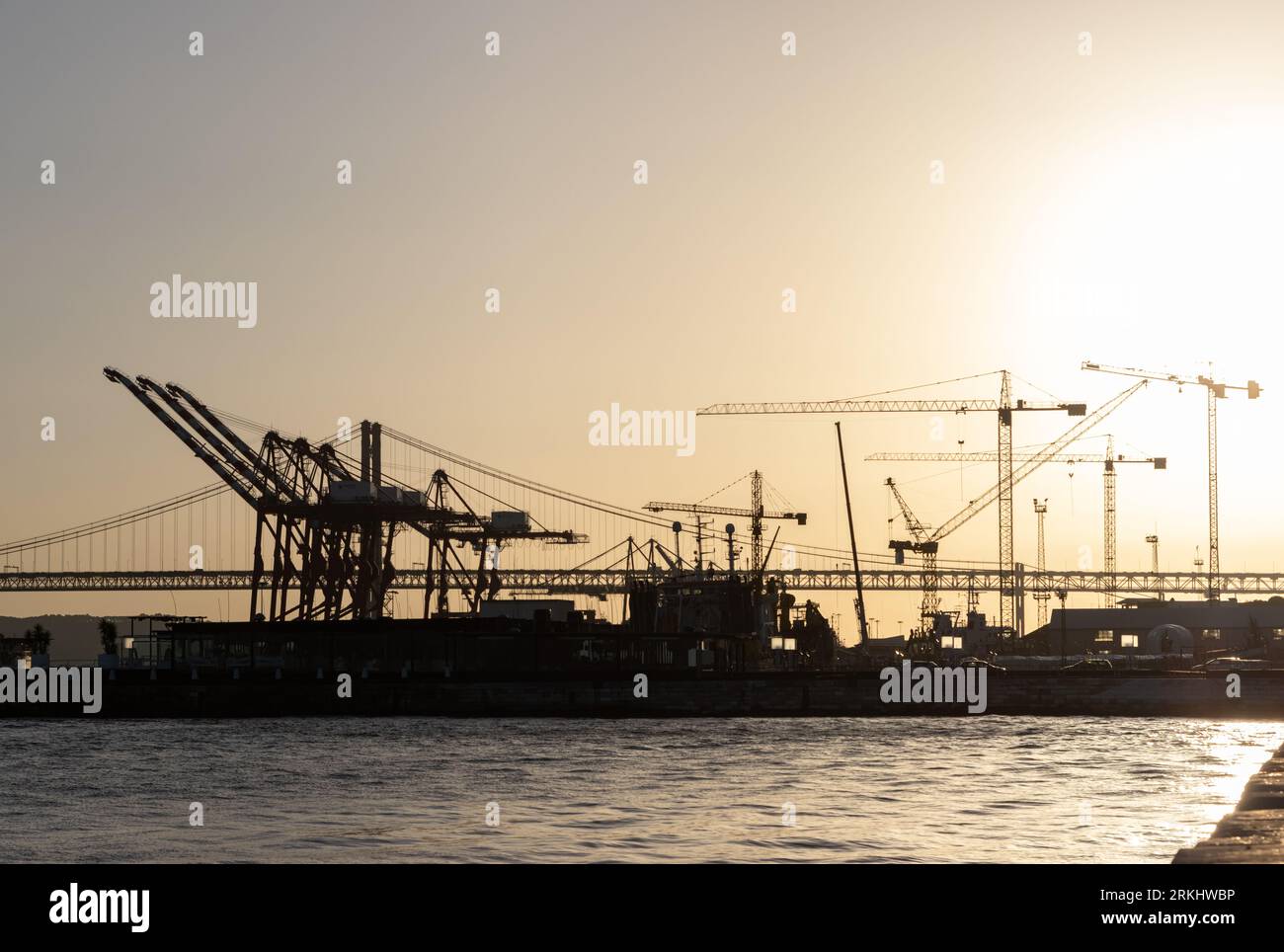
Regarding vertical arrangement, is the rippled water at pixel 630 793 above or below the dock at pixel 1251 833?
below

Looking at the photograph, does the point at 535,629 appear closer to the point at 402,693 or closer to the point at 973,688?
the point at 402,693

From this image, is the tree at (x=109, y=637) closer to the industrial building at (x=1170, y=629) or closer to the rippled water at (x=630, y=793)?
the rippled water at (x=630, y=793)

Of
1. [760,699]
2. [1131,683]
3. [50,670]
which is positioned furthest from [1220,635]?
[50,670]

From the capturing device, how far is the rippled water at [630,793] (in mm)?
34125

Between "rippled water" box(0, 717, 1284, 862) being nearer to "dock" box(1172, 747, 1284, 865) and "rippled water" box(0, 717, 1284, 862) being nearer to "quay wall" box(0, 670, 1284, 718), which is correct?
"dock" box(1172, 747, 1284, 865)

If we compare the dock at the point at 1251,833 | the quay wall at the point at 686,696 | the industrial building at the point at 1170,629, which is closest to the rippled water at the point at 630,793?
the dock at the point at 1251,833

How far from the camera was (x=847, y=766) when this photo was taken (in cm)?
5656

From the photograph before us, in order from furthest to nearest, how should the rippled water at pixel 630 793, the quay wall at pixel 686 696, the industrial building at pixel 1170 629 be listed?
the industrial building at pixel 1170 629 → the quay wall at pixel 686 696 → the rippled water at pixel 630 793

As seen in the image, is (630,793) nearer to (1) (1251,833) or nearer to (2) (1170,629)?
(1) (1251,833)

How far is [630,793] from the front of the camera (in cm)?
4722

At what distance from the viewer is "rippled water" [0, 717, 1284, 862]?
112 ft

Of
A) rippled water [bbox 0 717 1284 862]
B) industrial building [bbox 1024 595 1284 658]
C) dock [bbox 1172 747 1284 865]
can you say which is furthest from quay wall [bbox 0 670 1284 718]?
dock [bbox 1172 747 1284 865]
